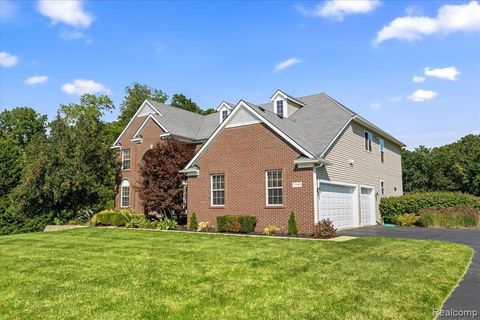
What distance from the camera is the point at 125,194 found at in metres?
29.2

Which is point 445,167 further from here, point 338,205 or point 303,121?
point 338,205

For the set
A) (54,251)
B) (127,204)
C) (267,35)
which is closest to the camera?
(54,251)

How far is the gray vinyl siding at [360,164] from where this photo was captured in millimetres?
20112

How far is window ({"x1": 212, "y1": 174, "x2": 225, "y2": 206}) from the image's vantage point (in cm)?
2086

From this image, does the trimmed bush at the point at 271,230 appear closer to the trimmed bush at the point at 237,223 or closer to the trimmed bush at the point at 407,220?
the trimmed bush at the point at 237,223

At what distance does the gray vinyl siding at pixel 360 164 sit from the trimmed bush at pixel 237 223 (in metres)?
3.86

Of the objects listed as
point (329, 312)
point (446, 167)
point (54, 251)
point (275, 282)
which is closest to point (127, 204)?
point (54, 251)

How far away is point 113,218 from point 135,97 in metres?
38.1

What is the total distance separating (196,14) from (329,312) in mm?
12151

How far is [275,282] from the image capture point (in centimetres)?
804

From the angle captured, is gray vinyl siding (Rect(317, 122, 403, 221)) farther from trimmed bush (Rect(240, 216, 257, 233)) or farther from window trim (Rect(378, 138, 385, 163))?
trimmed bush (Rect(240, 216, 257, 233))

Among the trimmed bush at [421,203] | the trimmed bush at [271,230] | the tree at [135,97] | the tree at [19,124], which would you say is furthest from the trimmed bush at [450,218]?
the tree at [19,124]

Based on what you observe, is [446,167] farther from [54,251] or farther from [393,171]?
[54,251]

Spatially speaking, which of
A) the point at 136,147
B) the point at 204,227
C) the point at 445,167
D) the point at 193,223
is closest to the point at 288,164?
the point at 204,227
